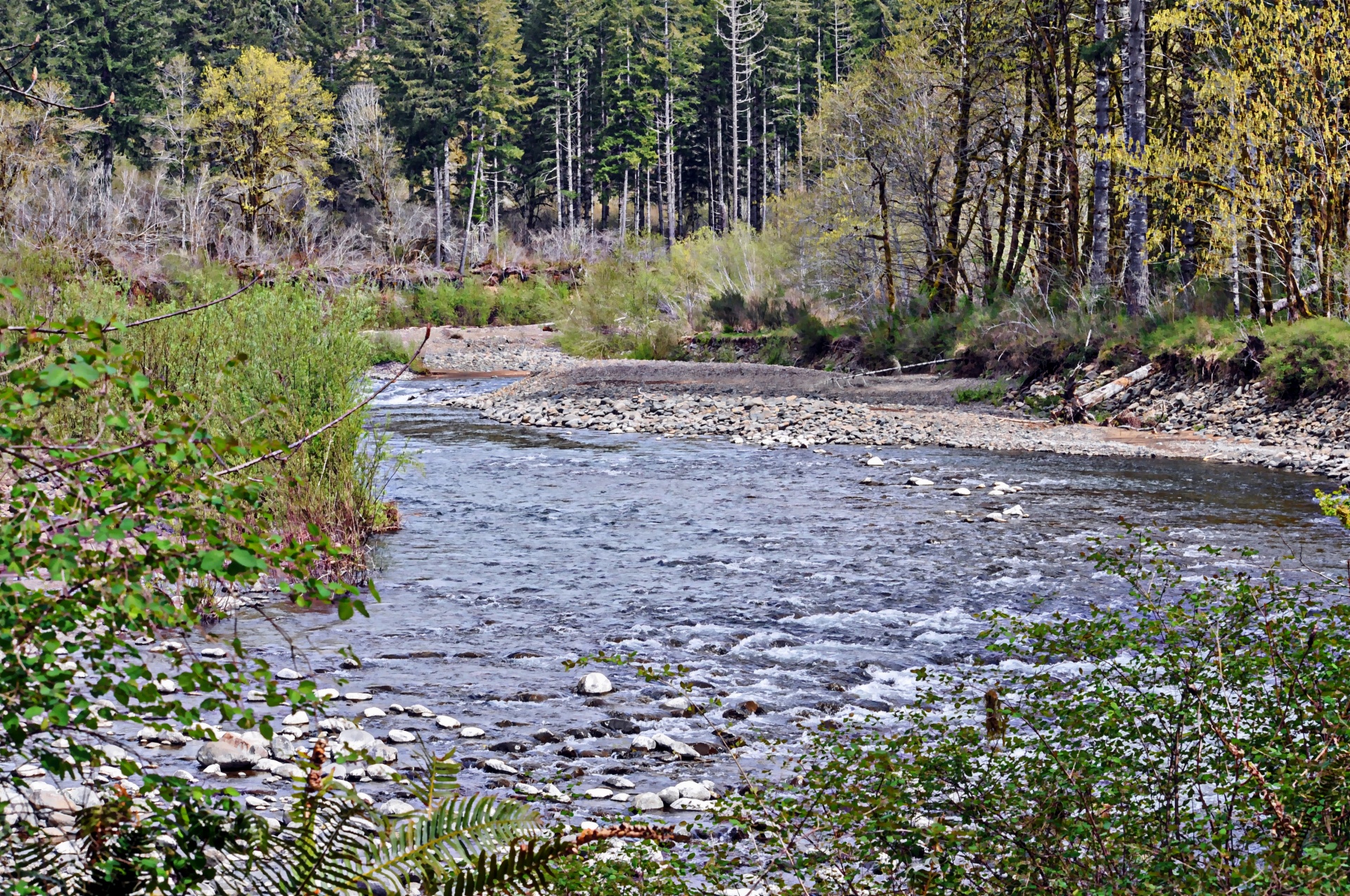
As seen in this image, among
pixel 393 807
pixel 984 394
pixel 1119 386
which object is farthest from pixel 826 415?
pixel 393 807

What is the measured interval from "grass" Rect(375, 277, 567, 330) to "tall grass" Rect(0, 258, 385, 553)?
35047mm

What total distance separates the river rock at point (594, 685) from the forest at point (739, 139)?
4.24 m

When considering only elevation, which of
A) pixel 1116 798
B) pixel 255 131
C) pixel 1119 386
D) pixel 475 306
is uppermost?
pixel 255 131

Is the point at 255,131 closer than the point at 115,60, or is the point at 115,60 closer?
the point at 255,131

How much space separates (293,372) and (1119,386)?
14.3 meters

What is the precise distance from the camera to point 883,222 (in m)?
29.8

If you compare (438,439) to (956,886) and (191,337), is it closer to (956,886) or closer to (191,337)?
(191,337)

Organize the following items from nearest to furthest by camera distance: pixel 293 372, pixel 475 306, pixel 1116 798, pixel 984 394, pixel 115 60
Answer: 1. pixel 1116 798
2. pixel 293 372
3. pixel 984 394
4. pixel 475 306
5. pixel 115 60

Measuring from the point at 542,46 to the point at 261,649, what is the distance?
64594mm

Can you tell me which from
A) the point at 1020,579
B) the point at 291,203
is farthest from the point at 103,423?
the point at 291,203

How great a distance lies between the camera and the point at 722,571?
1020 cm

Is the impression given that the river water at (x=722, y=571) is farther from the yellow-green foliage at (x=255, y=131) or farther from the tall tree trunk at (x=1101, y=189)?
the yellow-green foliage at (x=255, y=131)

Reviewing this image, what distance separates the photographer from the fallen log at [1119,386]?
19297 millimetres

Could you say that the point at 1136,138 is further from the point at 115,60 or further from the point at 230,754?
the point at 115,60
